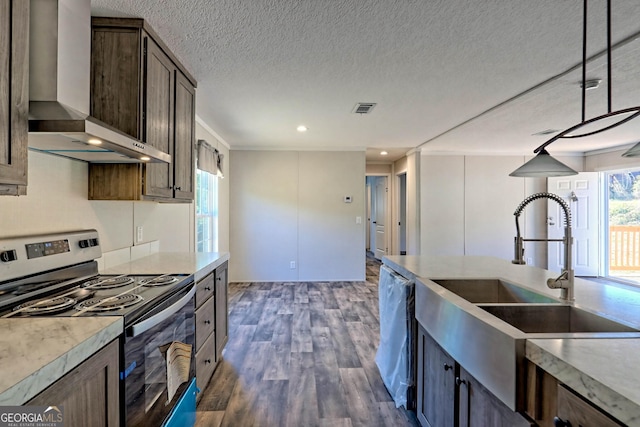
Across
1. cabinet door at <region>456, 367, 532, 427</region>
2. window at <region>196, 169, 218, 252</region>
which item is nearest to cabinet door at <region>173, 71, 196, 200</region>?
window at <region>196, 169, 218, 252</region>

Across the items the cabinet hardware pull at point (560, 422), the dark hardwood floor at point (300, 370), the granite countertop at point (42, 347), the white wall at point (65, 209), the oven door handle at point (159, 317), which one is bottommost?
the dark hardwood floor at point (300, 370)

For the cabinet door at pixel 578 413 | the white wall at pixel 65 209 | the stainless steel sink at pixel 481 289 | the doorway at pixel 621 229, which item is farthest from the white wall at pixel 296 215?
the doorway at pixel 621 229

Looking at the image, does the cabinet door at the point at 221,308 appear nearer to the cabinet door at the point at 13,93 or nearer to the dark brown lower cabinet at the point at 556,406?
the cabinet door at the point at 13,93

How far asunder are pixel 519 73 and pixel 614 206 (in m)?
5.06

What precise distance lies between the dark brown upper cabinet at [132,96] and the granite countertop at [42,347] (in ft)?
3.14

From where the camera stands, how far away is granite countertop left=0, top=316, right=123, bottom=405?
2.28 feet

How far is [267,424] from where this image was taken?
71.9 inches

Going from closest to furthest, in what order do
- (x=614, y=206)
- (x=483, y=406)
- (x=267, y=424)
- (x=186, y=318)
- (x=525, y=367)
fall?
(x=525, y=367) < (x=483, y=406) < (x=186, y=318) < (x=267, y=424) < (x=614, y=206)

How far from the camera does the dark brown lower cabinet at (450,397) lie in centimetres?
106

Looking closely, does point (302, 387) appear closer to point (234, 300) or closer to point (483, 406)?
point (483, 406)

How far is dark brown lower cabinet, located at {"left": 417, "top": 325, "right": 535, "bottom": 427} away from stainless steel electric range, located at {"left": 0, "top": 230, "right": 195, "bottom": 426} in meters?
1.28

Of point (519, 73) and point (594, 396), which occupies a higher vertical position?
point (519, 73)

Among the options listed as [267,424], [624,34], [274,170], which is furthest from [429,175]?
[267,424]

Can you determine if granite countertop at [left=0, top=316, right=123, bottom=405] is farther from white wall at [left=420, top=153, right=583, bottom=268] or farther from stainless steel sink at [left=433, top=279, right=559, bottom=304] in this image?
white wall at [left=420, top=153, right=583, bottom=268]
